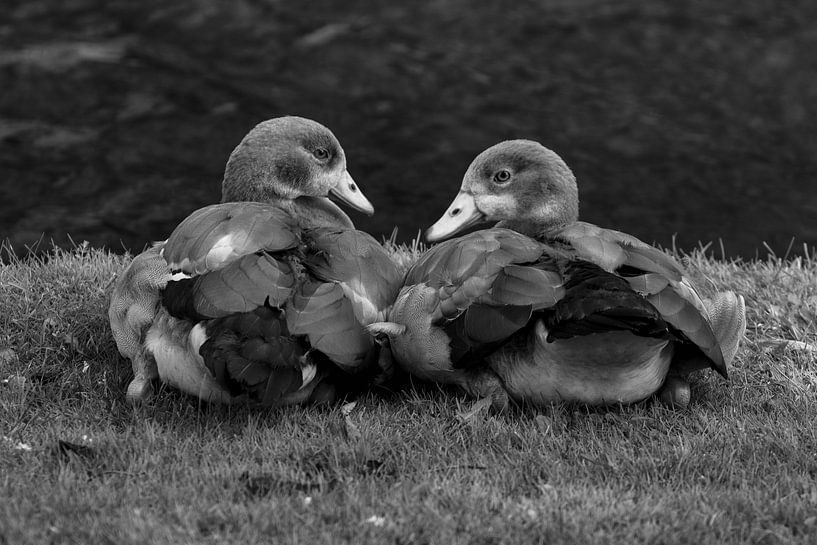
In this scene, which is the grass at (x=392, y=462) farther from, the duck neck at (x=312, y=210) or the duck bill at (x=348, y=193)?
the duck bill at (x=348, y=193)

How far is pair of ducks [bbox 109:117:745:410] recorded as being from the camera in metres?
5.08

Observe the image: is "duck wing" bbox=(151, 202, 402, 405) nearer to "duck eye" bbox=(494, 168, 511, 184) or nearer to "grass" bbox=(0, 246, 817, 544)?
"grass" bbox=(0, 246, 817, 544)

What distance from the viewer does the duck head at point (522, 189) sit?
6.65 m

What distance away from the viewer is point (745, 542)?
4270mm

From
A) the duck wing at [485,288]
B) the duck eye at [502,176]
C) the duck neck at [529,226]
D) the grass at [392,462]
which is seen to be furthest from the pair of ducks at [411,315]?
the duck eye at [502,176]

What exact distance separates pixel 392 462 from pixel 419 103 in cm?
905

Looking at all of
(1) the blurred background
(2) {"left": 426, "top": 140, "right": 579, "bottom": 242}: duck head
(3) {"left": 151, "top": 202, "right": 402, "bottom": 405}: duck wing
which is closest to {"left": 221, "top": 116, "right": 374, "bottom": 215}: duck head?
(3) {"left": 151, "top": 202, "right": 402, "bottom": 405}: duck wing

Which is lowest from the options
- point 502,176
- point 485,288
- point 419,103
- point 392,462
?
point 419,103

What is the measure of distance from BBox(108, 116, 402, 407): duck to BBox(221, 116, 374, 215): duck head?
55 centimetres

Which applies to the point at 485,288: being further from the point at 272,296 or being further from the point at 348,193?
the point at 348,193

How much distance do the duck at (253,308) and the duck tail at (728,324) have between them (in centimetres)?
164

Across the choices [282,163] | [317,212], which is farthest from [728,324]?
[282,163]

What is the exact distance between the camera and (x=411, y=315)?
5652mm

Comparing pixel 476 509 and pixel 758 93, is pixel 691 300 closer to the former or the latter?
pixel 476 509
